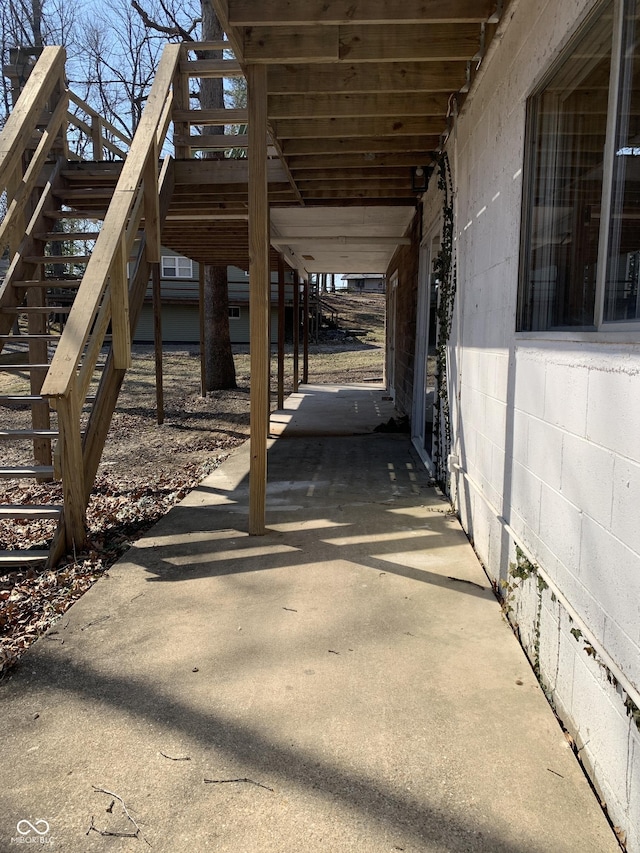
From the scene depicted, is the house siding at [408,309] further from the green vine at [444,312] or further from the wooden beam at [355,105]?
the wooden beam at [355,105]

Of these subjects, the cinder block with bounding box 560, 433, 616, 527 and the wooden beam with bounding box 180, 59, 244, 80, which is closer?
the cinder block with bounding box 560, 433, 616, 527

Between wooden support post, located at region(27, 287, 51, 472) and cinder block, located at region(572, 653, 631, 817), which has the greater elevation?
wooden support post, located at region(27, 287, 51, 472)

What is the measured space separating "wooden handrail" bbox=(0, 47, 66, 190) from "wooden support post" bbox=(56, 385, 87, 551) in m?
2.15

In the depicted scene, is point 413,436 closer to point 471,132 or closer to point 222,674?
point 471,132

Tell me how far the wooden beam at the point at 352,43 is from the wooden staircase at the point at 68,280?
150 centimetres

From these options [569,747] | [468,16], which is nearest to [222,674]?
[569,747]

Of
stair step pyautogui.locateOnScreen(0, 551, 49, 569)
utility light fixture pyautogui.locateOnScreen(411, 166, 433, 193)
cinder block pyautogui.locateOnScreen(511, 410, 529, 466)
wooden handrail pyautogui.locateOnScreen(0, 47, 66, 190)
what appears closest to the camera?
cinder block pyautogui.locateOnScreen(511, 410, 529, 466)

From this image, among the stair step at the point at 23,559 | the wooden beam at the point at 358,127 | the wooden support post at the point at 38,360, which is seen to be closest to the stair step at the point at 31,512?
the stair step at the point at 23,559

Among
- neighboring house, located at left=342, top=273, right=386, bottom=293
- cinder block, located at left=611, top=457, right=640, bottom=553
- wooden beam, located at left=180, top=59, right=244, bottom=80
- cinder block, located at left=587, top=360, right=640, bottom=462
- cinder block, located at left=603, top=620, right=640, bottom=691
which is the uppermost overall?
neighboring house, located at left=342, top=273, right=386, bottom=293

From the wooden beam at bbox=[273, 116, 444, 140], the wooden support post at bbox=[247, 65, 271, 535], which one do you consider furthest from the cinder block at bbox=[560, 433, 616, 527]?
the wooden beam at bbox=[273, 116, 444, 140]

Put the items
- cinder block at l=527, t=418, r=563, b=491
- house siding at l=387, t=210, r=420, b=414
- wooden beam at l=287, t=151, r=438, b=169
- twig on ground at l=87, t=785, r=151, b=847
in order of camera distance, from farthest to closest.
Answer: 1. house siding at l=387, t=210, r=420, b=414
2. wooden beam at l=287, t=151, r=438, b=169
3. cinder block at l=527, t=418, r=563, b=491
4. twig on ground at l=87, t=785, r=151, b=847

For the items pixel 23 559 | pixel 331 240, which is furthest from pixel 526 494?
pixel 331 240

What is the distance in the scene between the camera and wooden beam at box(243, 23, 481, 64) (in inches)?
142

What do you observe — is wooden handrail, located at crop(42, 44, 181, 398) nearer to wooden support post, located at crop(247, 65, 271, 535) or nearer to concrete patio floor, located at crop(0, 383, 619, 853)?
wooden support post, located at crop(247, 65, 271, 535)
